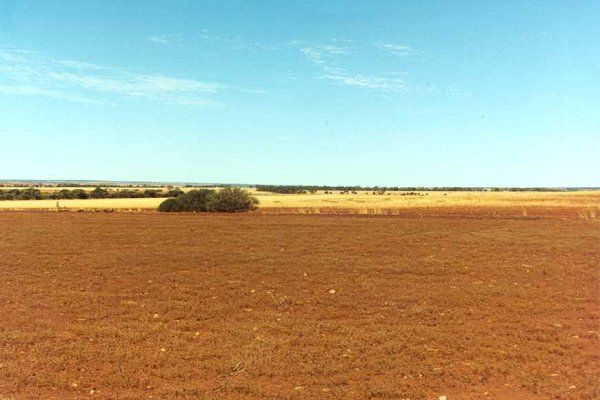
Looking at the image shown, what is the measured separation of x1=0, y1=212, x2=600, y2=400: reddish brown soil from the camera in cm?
699

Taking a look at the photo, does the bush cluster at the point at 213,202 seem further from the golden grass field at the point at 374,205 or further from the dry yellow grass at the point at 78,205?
the dry yellow grass at the point at 78,205

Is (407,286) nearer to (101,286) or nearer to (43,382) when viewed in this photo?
(101,286)

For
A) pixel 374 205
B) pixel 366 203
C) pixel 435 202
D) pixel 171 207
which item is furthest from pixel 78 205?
pixel 435 202

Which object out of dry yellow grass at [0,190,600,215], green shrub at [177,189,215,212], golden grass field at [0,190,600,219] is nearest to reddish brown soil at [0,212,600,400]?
golden grass field at [0,190,600,219]

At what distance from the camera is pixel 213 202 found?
185 ft

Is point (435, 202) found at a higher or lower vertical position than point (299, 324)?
higher

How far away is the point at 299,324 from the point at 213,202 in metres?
47.4

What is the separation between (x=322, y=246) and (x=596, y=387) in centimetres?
1603

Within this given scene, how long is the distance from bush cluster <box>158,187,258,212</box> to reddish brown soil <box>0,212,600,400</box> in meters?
35.2

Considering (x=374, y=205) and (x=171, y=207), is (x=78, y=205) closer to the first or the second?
(x=171, y=207)

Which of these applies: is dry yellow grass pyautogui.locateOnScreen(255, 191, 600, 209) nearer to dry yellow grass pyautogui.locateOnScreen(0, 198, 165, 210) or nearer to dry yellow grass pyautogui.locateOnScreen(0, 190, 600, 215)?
dry yellow grass pyautogui.locateOnScreen(0, 190, 600, 215)

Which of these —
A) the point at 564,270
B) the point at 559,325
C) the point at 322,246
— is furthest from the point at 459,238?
the point at 559,325

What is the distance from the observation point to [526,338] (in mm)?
9062

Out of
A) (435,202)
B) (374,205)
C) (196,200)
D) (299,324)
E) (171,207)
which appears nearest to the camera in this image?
(299,324)
